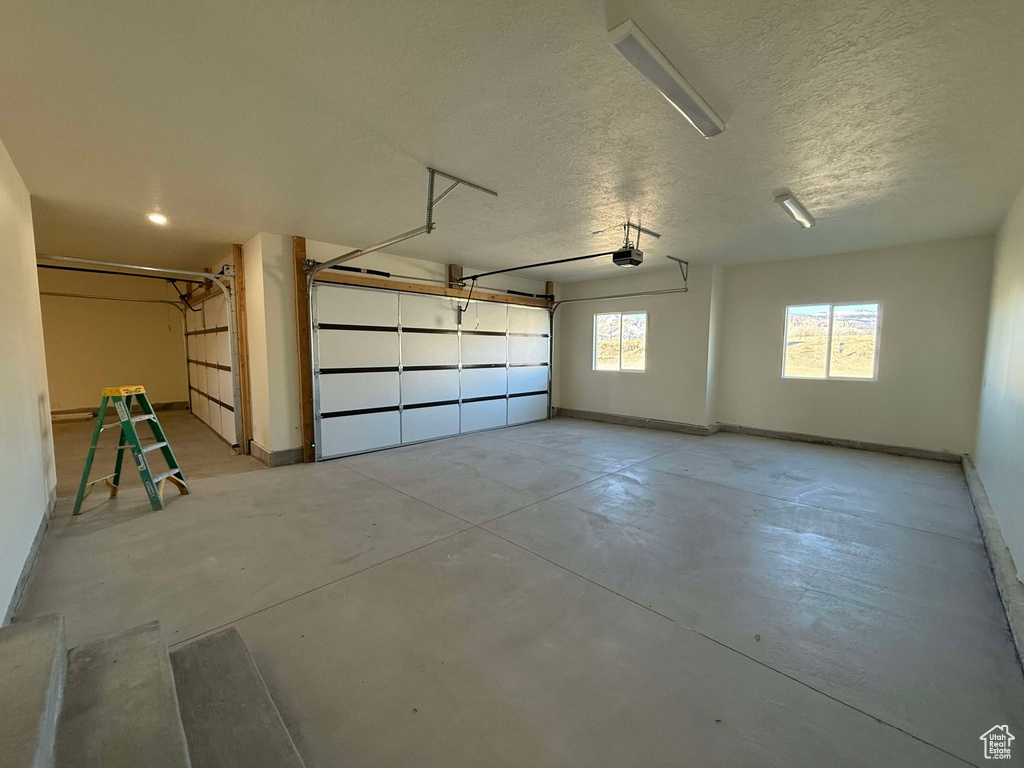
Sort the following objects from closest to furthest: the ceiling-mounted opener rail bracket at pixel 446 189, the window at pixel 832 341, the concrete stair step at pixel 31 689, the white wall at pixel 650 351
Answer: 1. the concrete stair step at pixel 31 689
2. the ceiling-mounted opener rail bracket at pixel 446 189
3. the window at pixel 832 341
4. the white wall at pixel 650 351

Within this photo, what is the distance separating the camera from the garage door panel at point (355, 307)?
5062mm

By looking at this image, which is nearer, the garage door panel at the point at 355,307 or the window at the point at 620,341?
the garage door panel at the point at 355,307

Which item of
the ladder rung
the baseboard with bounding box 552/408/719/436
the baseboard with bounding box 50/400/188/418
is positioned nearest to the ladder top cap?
the ladder rung

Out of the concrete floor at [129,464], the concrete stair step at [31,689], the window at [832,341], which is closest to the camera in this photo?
the concrete stair step at [31,689]

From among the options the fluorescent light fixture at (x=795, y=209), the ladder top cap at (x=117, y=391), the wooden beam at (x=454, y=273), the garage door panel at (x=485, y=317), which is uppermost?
the fluorescent light fixture at (x=795, y=209)

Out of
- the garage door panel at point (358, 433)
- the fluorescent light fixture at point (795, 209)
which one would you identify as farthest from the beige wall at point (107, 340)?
the fluorescent light fixture at point (795, 209)

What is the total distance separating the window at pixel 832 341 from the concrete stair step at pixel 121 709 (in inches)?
280

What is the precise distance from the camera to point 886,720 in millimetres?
1498

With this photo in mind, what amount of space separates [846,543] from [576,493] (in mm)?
2004

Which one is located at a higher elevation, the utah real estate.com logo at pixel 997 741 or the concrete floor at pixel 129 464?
the utah real estate.com logo at pixel 997 741

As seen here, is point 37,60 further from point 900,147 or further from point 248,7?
point 900,147

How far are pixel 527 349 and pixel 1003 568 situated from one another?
20.1ft

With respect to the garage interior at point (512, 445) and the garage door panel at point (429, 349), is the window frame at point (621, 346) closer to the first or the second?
the garage interior at point (512, 445)

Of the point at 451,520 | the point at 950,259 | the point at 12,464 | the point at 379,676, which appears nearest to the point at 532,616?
the point at 379,676
